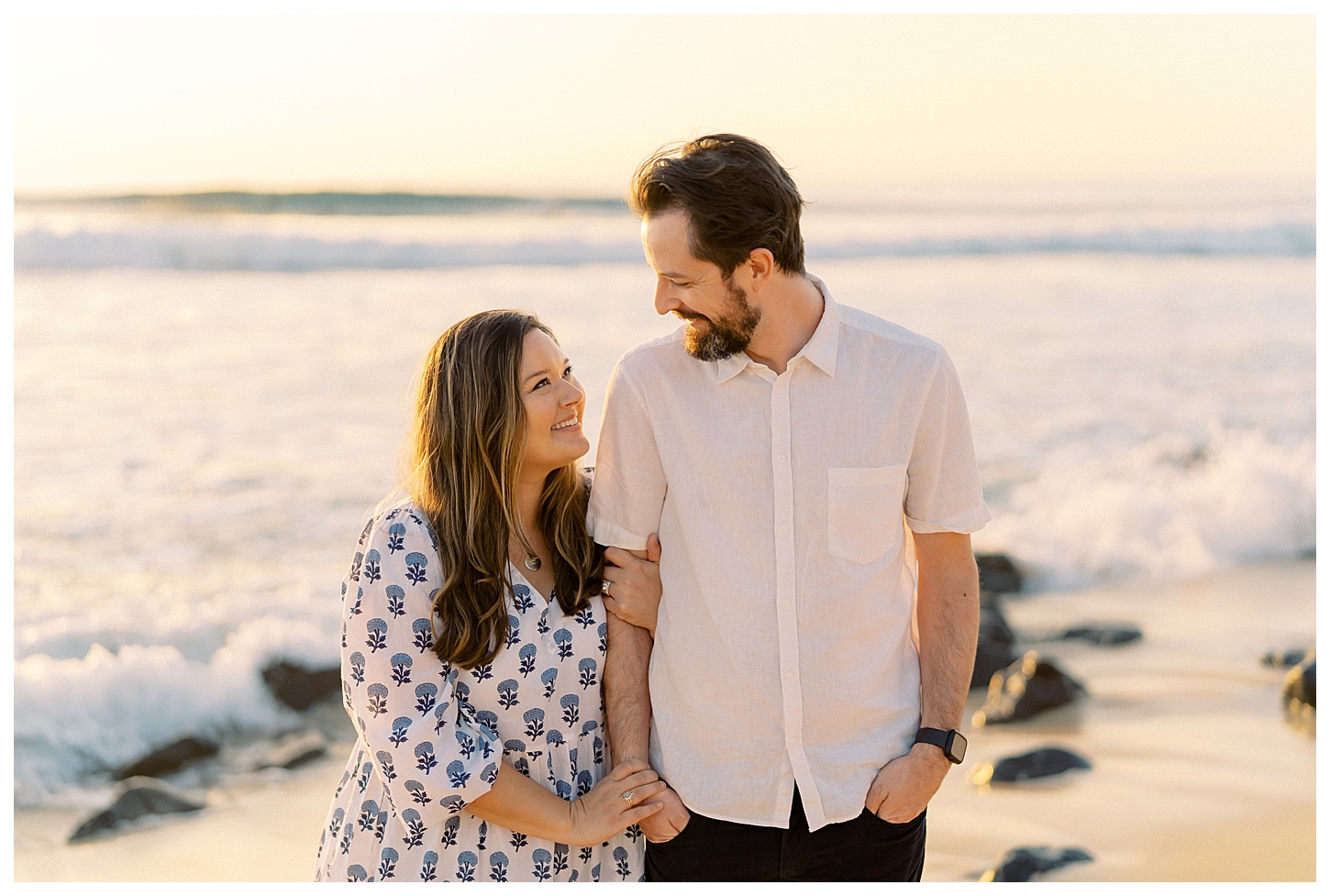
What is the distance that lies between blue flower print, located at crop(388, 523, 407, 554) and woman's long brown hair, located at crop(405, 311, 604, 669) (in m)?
0.07

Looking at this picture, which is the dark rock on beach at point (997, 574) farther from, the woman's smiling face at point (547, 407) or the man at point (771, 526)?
the woman's smiling face at point (547, 407)

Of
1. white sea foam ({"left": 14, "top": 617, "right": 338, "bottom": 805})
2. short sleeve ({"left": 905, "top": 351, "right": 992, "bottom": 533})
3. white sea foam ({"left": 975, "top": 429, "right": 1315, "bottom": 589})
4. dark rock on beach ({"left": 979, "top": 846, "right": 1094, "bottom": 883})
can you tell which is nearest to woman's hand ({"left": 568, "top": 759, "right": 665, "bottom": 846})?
short sleeve ({"left": 905, "top": 351, "right": 992, "bottom": 533})

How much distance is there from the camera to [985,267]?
13.7 m

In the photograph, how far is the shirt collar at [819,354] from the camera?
89.1 inches

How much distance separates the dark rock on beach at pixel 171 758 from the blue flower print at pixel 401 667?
4089mm

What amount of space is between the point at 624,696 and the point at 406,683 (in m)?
0.46

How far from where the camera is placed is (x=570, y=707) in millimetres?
2281

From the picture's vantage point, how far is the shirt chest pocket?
226 centimetres

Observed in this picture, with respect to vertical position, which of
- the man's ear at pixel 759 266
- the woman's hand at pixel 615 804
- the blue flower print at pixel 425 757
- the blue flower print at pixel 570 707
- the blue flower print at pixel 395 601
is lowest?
the woman's hand at pixel 615 804

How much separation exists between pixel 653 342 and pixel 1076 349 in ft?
33.7

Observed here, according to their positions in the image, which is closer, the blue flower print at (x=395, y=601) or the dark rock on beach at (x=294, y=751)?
the blue flower print at (x=395, y=601)

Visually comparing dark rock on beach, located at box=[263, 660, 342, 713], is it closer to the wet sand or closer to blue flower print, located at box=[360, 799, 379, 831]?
the wet sand

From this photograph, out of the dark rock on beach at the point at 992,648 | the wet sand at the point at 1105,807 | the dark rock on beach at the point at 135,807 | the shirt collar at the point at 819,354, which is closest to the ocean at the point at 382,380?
the dark rock on beach at the point at 135,807
